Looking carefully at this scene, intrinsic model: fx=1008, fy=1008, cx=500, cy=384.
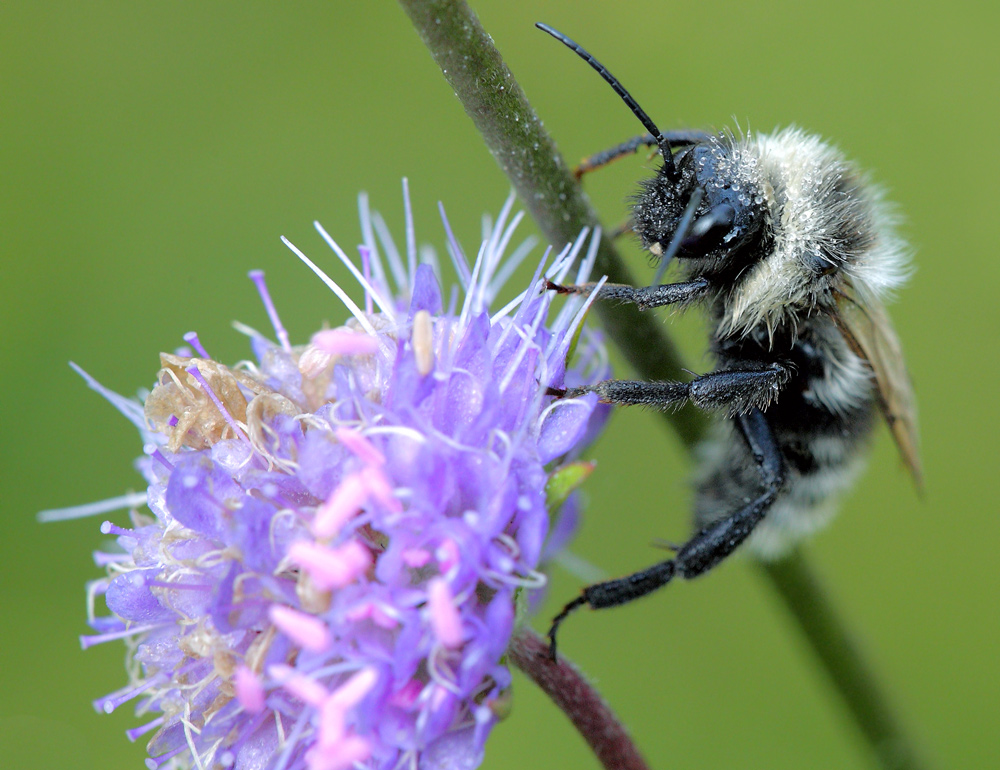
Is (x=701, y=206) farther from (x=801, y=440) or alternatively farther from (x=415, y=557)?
(x=415, y=557)

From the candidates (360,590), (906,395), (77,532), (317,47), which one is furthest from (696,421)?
(317,47)

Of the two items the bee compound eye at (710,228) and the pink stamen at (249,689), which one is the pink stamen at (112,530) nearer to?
the pink stamen at (249,689)

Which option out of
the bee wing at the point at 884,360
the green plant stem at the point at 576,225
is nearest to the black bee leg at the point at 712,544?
the green plant stem at the point at 576,225

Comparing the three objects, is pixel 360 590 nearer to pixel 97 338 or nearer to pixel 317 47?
pixel 97 338

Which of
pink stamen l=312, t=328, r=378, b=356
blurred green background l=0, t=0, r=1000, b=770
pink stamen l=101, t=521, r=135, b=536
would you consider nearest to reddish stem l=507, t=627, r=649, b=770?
pink stamen l=312, t=328, r=378, b=356

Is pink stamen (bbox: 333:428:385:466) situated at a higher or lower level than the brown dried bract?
lower

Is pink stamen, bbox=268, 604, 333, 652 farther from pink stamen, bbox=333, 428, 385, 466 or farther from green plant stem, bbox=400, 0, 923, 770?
green plant stem, bbox=400, 0, 923, 770
